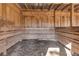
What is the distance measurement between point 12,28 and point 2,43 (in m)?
0.20

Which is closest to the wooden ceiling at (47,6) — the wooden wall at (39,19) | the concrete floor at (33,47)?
the wooden wall at (39,19)

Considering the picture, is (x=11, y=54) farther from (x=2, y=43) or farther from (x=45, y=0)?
(x=45, y=0)

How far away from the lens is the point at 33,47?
1.65 m

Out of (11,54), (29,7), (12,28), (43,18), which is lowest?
(11,54)

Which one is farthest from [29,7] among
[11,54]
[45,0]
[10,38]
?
[11,54]

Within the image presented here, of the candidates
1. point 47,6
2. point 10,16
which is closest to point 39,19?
point 47,6

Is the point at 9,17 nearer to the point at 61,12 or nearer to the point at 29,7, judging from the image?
the point at 29,7

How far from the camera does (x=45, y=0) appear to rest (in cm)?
158

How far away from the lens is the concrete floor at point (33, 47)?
63.6 inches

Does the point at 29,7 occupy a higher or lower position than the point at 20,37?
higher

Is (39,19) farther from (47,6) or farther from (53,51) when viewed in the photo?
(53,51)

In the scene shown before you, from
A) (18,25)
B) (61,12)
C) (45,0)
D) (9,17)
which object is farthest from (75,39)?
(9,17)

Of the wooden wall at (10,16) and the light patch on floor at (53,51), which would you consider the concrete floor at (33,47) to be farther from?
the wooden wall at (10,16)

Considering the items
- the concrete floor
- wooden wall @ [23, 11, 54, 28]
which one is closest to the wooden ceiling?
wooden wall @ [23, 11, 54, 28]
